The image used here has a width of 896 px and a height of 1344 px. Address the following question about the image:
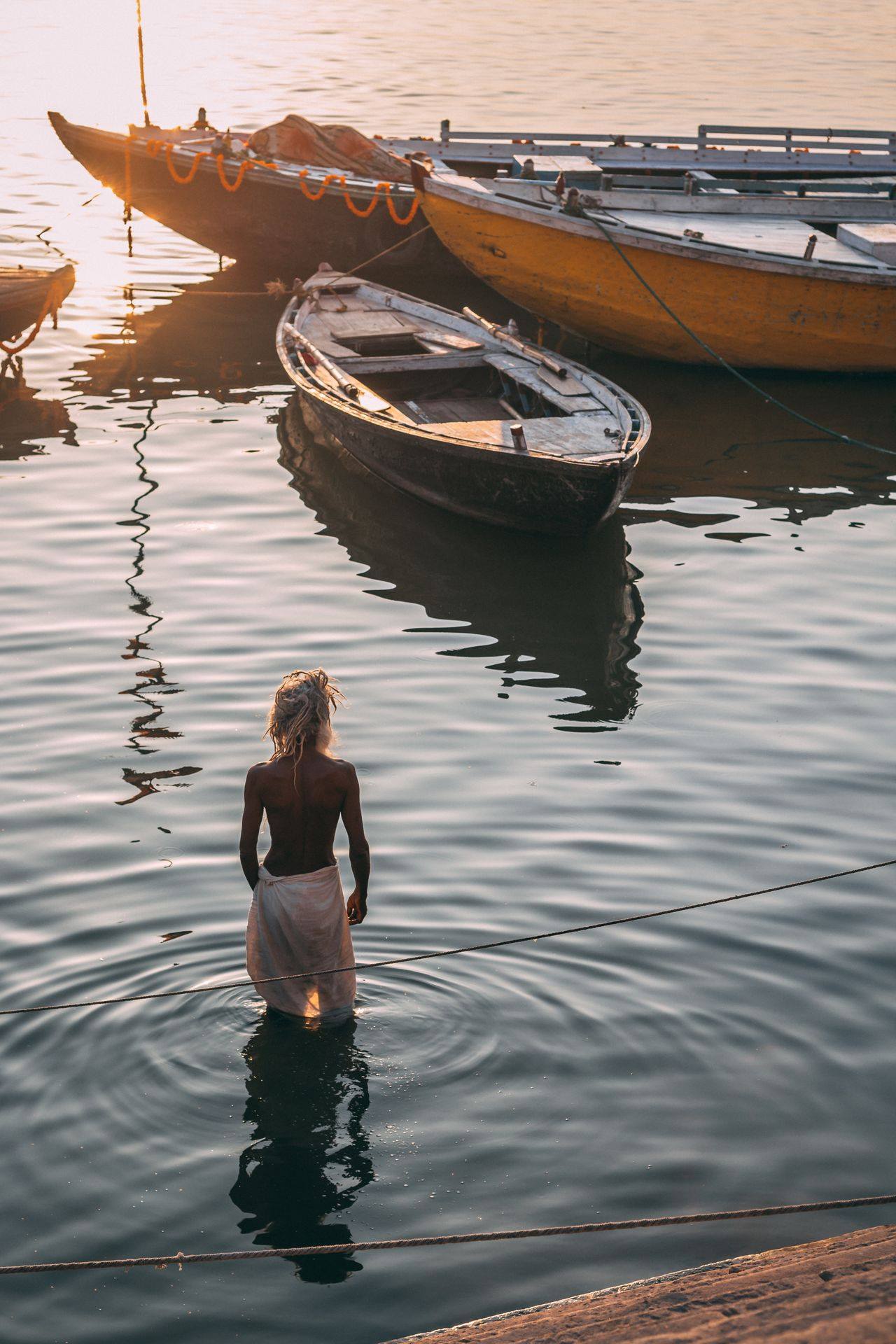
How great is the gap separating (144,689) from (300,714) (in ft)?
13.3

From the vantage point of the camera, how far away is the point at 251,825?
5617mm

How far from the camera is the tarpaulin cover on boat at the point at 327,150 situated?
20.0 m

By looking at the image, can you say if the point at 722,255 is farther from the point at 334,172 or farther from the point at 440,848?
the point at 440,848

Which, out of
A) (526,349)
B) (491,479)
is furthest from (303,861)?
(526,349)

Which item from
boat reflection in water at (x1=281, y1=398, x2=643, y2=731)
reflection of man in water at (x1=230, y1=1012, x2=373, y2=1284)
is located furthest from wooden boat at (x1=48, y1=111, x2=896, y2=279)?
reflection of man in water at (x1=230, y1=1012, x2=373, y2=1284)

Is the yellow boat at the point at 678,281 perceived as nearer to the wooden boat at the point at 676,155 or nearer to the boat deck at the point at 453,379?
the boat deck at the point at 453,379

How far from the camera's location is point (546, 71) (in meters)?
41.6

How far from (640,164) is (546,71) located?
2341cm

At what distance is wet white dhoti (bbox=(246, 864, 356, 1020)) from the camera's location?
18.6 feet

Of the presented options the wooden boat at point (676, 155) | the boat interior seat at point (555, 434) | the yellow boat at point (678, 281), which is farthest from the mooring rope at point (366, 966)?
the wooden boat at point (676, 155)

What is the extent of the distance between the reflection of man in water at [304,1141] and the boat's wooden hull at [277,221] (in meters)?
14.3

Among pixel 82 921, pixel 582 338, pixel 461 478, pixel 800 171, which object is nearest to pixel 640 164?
pixel 800 171

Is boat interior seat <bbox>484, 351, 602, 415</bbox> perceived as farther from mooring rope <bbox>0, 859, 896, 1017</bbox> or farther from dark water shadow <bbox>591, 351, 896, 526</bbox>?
mooring rope <bbox>0, 859, 896, 1017</bbox>

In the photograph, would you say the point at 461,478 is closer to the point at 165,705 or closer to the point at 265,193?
the point at 165,705
